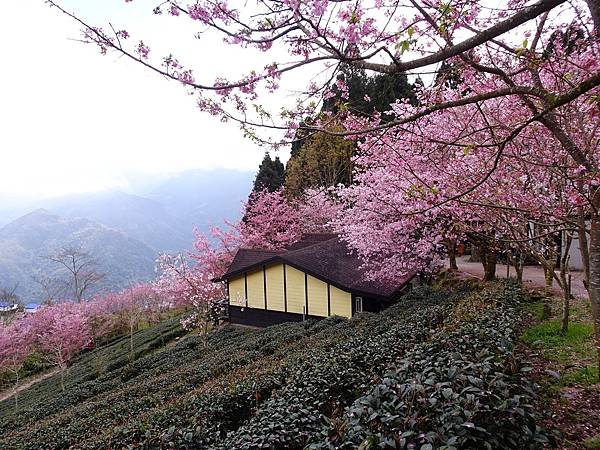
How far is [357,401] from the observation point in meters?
2.96

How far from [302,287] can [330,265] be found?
1334 mm

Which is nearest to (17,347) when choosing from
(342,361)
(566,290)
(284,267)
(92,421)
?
(284,267)

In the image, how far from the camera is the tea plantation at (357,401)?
2375 mm

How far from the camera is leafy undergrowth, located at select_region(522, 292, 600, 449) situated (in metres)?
3.72

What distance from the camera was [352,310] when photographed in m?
13.9

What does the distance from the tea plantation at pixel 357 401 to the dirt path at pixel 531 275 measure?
4400 mm

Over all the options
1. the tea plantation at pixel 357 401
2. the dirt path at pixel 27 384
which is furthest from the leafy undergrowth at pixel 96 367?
the tea plantation at pixel 357 401

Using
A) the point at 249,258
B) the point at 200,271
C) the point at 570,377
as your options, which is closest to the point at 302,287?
the point at 249,258

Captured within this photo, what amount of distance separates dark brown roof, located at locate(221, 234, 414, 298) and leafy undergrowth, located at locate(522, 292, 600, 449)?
6010 millimetres

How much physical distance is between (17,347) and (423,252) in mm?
19583

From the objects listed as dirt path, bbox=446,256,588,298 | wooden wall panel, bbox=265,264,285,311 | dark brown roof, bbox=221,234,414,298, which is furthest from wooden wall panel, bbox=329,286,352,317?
dirt path, bbox=446,256,588,298

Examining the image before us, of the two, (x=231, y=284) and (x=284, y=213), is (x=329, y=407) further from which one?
(x=284, y=213)

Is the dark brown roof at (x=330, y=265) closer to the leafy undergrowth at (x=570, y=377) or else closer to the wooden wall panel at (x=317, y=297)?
the wooden wall panel at (x=317, y=297)

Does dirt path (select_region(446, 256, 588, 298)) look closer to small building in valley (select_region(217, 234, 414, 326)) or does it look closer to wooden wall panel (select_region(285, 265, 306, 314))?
small building in valley (select_region(217, 234, 414, 326))
